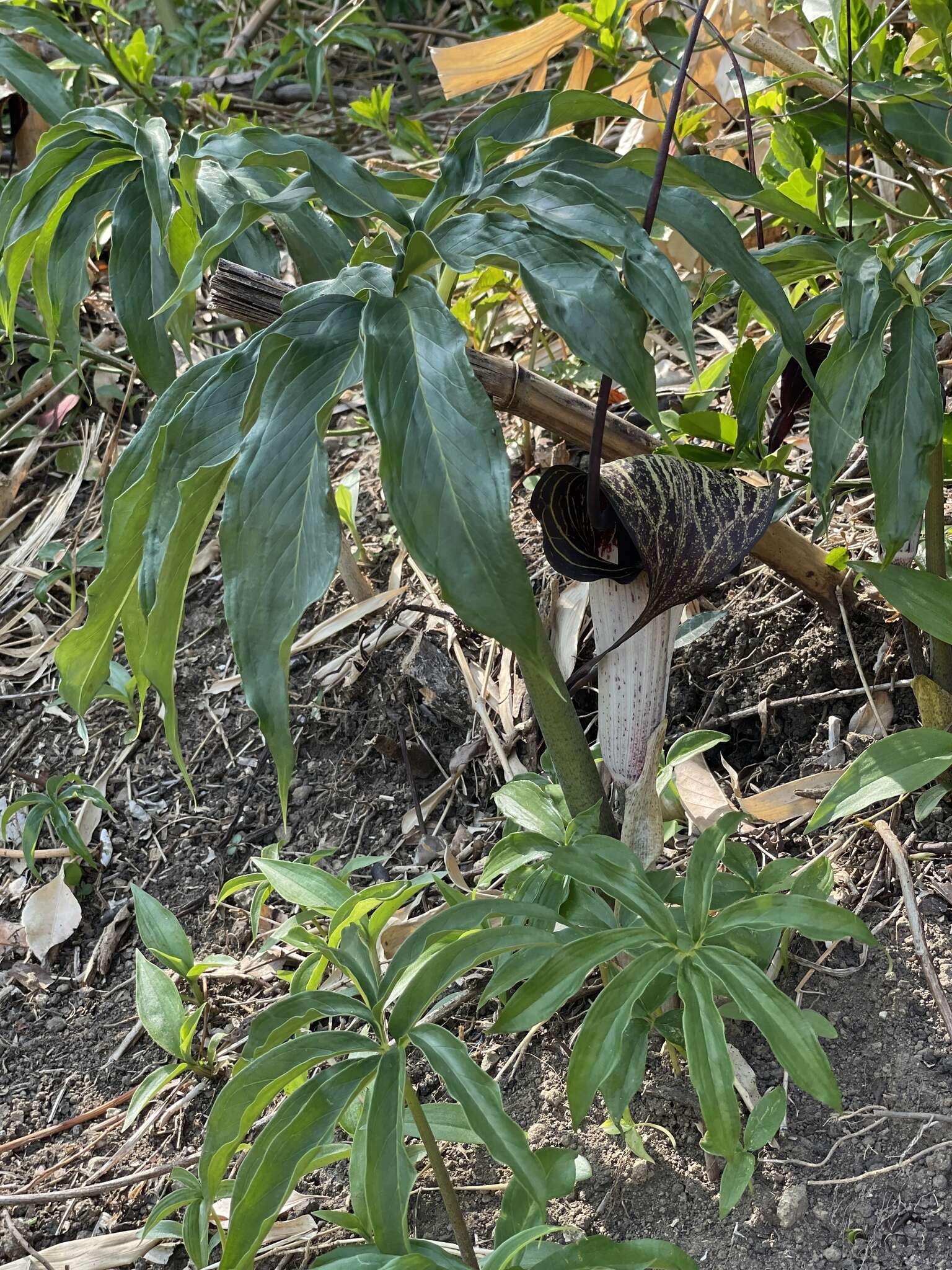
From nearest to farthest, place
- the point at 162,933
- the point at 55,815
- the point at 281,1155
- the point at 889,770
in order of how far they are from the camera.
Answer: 1. the point at 281,1155
2. the point at 889,770
3. the point at 162,933
4. the point at 55,815

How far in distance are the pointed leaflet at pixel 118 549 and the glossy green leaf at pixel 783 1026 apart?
1.65ft

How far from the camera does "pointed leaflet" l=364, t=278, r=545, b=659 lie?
0.61m

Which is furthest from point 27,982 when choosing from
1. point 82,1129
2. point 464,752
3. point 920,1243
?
point 920,1243

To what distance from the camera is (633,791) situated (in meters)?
0.97

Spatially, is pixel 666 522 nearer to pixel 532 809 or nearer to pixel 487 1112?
pixel 532 809

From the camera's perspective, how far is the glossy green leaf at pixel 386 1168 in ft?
2.33

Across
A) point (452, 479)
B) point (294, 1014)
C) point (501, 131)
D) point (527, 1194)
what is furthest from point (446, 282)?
point (527, 1194)

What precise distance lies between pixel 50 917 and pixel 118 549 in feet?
2.82

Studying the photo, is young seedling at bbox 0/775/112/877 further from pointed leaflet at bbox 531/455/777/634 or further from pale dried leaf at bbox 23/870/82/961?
pointed leaflet at bbox 531/455/777/634

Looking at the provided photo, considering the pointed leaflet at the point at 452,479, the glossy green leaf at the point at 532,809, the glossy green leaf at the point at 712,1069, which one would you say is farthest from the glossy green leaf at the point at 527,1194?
the pointed leaflet at the point at 452,479

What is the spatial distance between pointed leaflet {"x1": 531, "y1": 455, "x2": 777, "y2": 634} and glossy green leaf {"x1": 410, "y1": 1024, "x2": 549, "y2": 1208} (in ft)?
1.13

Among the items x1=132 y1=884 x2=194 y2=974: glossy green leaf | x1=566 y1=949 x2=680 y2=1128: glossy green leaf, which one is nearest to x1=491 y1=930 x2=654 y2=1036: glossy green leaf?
x1=566 y1=949 x2=680 y2=1128: glossy green leaf

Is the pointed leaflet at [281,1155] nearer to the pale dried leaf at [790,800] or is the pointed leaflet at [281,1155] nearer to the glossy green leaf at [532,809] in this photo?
the glossy green leaf at [532,809]

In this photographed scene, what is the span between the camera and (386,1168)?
28.0 inches
